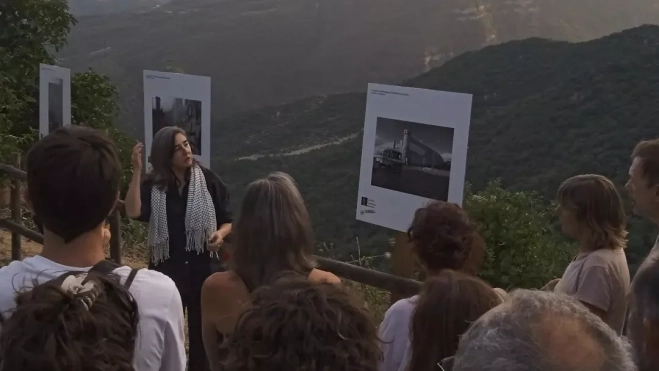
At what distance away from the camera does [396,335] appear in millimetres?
2238

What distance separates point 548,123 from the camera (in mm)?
18312

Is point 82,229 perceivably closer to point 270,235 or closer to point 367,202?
point 270,235

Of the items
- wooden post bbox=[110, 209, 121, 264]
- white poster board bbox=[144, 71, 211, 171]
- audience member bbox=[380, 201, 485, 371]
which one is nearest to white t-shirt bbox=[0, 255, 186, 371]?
audience member bbox=[380, 201, 485, 371]

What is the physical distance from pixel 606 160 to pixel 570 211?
11613 mm

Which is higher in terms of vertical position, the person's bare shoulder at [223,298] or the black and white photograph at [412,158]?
the black and white photograph at [412,158]

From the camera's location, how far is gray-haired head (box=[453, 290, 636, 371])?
3.86 feet

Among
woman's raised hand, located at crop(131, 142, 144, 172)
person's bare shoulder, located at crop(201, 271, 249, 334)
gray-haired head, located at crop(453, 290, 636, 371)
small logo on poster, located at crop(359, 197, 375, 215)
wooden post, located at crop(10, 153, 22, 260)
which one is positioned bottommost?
wooden post, located at crop(10, 153, 22, 260)

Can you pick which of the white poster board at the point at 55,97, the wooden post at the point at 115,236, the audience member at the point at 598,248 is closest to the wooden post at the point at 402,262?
the audience member at the point at 598,248

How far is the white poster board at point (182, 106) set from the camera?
4.72m

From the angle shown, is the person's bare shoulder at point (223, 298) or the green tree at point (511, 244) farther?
the green tree at point (511, 244)

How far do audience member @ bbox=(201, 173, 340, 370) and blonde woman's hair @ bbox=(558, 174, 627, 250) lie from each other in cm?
102

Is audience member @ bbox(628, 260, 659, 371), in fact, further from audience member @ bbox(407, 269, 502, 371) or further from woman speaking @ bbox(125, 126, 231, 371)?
woman speaking @ bbox(125, 126, 231, 371)

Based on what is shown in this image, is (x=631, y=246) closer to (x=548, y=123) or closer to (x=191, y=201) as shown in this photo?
(x=191, y=201)

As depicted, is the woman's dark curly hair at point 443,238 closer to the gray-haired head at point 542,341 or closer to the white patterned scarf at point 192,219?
the gray-haired head at point 542,341
